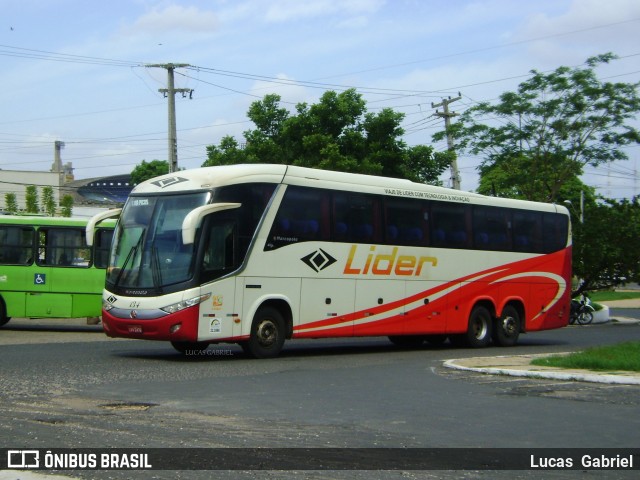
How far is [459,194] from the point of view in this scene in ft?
77.9

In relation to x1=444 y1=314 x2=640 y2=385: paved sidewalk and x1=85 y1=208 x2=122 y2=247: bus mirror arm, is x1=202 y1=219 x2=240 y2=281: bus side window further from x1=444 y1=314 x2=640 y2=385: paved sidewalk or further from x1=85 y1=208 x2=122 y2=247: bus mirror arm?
Answer: x1=444 y1=314 x2=640 y2=385: paved sidewalk

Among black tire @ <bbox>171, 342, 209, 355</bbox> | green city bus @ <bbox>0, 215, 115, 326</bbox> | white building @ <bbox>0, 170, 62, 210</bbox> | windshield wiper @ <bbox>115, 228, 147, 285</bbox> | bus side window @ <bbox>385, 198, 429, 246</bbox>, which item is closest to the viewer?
windshield wiper @ <bbox>115, 228, 147, 285</bbox>

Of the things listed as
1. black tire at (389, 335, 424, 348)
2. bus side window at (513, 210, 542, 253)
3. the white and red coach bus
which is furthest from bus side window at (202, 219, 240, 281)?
bus side window at (513, 210, 542, 253)

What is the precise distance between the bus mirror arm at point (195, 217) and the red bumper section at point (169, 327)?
1.29m

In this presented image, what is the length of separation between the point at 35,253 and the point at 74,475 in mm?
20446

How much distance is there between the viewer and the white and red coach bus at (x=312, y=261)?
1769cm

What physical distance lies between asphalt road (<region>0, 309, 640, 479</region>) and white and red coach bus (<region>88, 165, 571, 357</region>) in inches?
34.6

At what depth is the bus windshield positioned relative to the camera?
1761 cm

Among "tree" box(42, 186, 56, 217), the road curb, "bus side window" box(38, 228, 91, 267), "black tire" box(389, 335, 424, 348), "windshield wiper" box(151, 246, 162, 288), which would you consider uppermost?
"tree" box(42, 186, 56, 217)

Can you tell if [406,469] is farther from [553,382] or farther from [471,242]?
[471,242]

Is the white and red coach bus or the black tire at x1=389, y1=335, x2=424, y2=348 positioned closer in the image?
the white and red coach bus

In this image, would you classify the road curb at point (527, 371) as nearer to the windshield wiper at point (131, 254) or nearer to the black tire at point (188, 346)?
the black tire at point (188, 346)

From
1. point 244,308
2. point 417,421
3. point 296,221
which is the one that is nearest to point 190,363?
point 244,308

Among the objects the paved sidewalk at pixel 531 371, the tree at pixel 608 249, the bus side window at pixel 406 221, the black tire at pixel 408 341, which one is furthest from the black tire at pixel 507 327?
the tree at pixel 608 249
